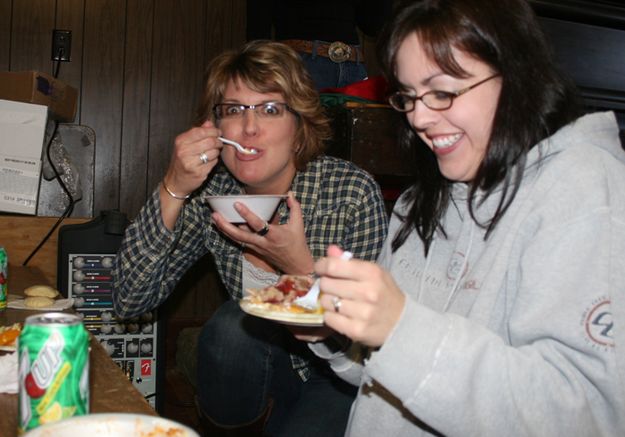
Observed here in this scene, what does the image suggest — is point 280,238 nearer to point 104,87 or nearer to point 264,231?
point 264,231

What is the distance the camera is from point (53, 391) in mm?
641

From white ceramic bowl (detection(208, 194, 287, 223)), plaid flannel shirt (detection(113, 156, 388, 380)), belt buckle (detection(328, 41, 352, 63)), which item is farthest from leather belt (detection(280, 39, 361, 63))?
white ceramic bowl (detection(208, 194, 287, 223))

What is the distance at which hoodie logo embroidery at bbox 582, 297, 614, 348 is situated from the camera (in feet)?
2.73

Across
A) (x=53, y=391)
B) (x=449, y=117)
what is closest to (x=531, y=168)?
(x=449, y=117)

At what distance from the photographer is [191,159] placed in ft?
5.06

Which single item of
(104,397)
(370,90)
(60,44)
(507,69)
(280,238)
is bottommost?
(104,397)

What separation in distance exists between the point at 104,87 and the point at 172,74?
34 cm

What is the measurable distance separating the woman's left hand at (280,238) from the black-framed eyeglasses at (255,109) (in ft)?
1.05

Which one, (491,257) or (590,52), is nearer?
(491,257)

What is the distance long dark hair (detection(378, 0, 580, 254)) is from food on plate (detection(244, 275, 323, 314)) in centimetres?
33

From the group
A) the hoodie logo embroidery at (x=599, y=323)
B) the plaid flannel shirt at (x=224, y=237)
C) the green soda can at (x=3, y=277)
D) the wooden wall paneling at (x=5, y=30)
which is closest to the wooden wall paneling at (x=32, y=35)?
the wooden wall paneling at (x=5, y=30)

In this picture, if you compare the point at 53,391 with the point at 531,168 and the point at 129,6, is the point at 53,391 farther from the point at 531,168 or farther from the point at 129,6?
the point at 129,6

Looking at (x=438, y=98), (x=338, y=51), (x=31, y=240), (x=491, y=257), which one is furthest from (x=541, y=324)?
(x=31, y=240)

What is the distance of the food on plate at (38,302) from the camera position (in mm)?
1432
